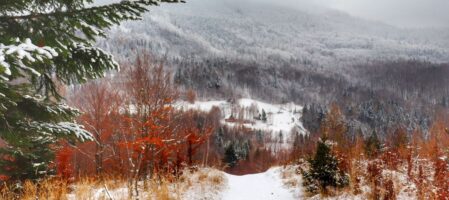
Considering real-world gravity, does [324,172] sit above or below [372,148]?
above

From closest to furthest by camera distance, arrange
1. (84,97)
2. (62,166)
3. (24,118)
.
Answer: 1. (24,118)
2. (62,166)
3. (84,97)

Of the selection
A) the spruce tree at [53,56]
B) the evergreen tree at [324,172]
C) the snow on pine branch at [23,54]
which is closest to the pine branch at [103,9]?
the spruce tree at [53,56]

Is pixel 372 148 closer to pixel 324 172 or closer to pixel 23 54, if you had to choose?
pixel 324 172

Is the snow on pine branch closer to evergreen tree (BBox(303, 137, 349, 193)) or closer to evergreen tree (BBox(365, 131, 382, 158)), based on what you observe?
evergreen tree (BBox(303, 137, 349, 193))

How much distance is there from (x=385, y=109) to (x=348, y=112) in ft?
68.2

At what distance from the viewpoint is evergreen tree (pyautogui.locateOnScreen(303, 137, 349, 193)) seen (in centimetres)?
1145

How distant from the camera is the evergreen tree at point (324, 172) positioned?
37.6 feet

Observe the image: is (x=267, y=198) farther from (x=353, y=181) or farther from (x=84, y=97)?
(x=84, y=97)

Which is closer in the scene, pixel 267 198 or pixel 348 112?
pixel 267 198

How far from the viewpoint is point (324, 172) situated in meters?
11.6

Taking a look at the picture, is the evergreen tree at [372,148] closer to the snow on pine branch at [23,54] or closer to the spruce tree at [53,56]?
the spruce tree at [53,56]

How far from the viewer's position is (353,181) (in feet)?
36.3

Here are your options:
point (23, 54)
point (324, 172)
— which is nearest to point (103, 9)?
point (23, 54)

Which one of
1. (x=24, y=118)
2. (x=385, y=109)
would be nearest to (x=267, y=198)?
(x=24, y=118)
